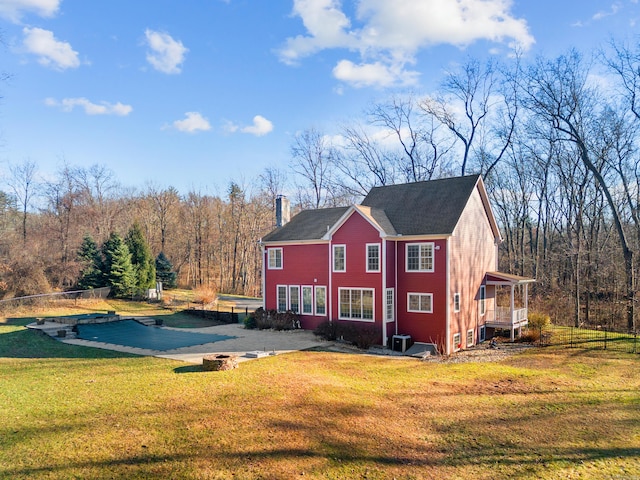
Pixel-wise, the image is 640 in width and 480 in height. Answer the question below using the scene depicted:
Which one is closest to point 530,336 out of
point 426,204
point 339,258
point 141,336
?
point 426,204

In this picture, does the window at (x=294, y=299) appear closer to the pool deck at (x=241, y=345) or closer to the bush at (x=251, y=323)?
the pool deck at (x=241, y=345)

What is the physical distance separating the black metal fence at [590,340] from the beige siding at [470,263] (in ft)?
10.1

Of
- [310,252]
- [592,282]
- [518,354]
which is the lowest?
[518,354]

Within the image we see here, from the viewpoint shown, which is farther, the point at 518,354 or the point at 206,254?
the point at 206,254

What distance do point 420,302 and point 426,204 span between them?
16.4 ft

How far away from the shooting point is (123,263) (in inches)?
1330

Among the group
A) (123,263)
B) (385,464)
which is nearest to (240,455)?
(385,464)

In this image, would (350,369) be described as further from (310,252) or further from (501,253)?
(501,253)

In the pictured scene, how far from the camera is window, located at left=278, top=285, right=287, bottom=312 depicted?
76.4ft

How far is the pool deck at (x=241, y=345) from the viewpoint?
15562 millimetres

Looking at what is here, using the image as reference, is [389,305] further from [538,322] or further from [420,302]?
[538,322]

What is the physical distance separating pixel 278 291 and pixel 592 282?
23.0 metres

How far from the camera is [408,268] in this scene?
19.4 metres

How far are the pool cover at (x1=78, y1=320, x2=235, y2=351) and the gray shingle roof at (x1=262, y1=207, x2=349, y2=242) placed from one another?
6519mm
